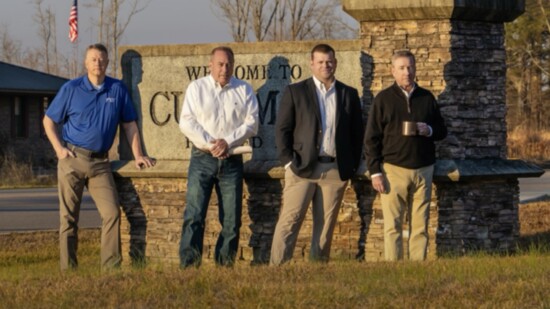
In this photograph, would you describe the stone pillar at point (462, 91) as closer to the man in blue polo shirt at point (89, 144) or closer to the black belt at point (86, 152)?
the man in blue polo shirt at point (89, 144)

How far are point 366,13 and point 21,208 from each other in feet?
37.8

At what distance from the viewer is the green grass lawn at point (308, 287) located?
7.10 m

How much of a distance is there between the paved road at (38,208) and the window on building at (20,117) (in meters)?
13.3

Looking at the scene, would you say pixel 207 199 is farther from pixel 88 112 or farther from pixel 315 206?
pixel 88 112

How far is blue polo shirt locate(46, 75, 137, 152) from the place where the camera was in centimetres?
1052

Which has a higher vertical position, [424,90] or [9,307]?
[424,90]

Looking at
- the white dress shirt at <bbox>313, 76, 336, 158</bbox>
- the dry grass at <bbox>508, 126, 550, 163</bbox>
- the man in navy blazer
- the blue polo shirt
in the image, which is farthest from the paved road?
the dry grass at <bbox>508, 126, 550, 163</bbox>

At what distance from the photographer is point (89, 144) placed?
10.5 meters

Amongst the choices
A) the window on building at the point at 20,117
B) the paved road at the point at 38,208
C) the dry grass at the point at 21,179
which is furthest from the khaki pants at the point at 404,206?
the window on building at the point at 20,117

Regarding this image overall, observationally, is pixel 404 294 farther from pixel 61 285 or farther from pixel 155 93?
pixel 155 93

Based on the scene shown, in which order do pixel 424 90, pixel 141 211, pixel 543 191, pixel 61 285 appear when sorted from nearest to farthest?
1. pixel 61 285
2. pixel 424 90
3. pixel 141 211
4. pixel 543 191

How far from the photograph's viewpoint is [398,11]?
36.1ft

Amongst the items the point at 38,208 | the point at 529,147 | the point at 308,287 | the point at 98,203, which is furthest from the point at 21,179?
the point at 308,287

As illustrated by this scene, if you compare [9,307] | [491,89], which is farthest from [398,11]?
[9,307]
